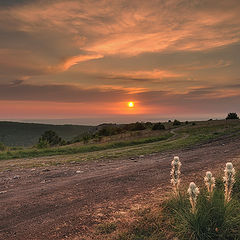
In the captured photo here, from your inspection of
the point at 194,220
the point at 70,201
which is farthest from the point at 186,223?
the point at 70,201

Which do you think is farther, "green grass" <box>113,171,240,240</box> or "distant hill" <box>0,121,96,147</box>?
"distant hill" <box>0,121,96,147</box>

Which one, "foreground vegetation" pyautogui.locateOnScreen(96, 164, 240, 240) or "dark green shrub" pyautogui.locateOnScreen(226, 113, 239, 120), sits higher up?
"dark green shrub" pyautogui.locateOnScreen(226, 113, 239, 120)

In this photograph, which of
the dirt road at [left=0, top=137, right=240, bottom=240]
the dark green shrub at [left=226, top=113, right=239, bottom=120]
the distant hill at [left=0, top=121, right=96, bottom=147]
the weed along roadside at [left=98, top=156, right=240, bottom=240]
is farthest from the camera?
the distant hill at [left=0, top=121, right=96, bottom=147]

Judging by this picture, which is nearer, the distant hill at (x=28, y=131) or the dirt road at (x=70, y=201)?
the dirt road at (x=70, y=201)

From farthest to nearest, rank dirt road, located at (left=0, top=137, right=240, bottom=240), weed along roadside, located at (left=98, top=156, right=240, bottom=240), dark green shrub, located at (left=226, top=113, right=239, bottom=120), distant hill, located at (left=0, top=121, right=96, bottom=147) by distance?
distant hill, located at (left=0, top=121, right=96, bottom=147), dark green shrub, located at (left=226, top=113, right=239, bottom=120), dirt road, located at (left=0, top=137, right=240, bottom=240), weed along roadside, located at (left=98, top=156, right=240, bottom=240)

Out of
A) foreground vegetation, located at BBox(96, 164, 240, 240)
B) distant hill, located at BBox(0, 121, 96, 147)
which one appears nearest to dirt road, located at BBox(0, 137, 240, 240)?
foreground vegetation, located at BBox(96, 164, 240, 240)

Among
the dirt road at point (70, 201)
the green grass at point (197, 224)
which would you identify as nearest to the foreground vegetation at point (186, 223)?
the green grass at point (197, 224)

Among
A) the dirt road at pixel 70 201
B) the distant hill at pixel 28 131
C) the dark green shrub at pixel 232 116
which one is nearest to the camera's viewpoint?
the dirt road at pixel 70 201

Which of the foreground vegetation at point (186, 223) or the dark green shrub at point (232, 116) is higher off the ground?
the dark green shrub at point (232, 116)

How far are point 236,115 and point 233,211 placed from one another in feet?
220

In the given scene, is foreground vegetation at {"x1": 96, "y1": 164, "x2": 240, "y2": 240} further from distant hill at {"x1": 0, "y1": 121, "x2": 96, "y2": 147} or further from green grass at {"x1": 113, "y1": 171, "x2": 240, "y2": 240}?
distant hill at {"x1": 0, "y1": 121, "x2": 96, "y2": 147}

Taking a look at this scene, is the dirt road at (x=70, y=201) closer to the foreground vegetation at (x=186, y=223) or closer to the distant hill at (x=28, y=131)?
the foreground vegetation at (x=186, y=223)

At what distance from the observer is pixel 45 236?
6.02 m

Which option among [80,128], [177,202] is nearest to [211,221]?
[177,202]
